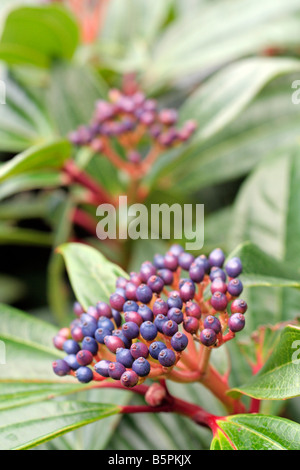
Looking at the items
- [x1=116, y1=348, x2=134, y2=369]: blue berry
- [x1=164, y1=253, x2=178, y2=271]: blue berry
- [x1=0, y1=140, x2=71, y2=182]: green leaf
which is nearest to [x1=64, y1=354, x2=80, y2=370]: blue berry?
[x1=116, y1=348, x2=134, y2=369]: blue berry

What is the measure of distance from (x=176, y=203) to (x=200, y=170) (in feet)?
0.38

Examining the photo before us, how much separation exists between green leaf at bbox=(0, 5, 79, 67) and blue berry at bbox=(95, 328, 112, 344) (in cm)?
92

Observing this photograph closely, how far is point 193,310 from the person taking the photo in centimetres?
78

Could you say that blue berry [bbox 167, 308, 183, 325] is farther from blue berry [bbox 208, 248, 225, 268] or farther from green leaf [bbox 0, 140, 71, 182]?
green leaf [bbox 0, 140, 71, 182]

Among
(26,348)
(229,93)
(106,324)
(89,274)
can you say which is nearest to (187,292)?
(106,324)

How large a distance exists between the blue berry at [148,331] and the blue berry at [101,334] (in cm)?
7

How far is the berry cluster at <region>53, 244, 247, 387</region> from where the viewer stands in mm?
749

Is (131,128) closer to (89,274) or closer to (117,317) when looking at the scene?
(89,274)

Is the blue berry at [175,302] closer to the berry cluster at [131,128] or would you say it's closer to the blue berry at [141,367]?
the blue berry at [141,367]

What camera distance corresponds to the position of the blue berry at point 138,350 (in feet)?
2.45

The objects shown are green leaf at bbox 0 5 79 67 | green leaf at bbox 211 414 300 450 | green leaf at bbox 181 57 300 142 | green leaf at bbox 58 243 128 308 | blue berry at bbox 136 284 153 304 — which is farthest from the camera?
green leaf at bbox 0 5 79 67

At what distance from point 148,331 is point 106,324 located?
0.08 meters

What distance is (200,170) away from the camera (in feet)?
5.11
